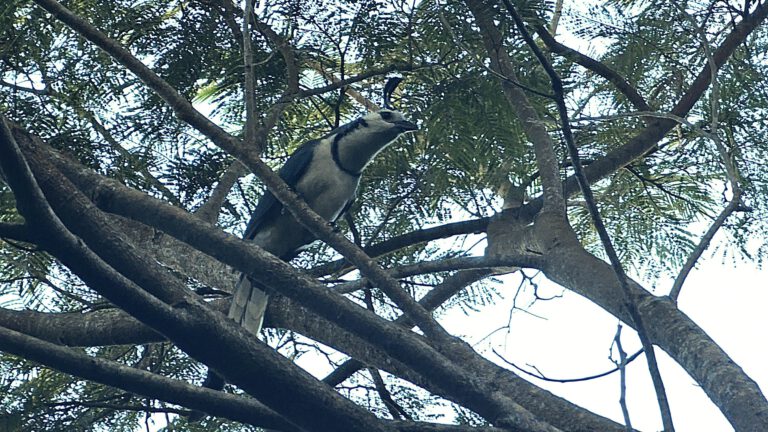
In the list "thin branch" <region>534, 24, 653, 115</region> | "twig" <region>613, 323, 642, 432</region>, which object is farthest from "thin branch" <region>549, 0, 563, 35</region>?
"twig" <region>613, 323, 642, 432</region>

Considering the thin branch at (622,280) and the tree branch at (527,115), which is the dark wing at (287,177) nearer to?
the tree branch at (527,115)

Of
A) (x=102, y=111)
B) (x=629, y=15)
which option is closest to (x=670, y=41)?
(x=629, y=15)

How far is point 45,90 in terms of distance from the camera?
3727 mm

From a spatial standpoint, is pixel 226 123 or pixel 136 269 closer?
pixel 136 269

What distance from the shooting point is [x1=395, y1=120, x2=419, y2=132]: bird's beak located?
379 cm

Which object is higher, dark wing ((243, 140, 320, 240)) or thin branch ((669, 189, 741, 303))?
dark wing ((243, 140, 320, 240))

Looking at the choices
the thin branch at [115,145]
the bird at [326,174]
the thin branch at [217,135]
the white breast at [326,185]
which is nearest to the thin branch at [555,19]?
the bird at [326,174]

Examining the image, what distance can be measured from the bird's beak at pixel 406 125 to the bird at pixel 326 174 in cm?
1

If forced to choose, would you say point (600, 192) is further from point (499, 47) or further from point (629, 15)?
point (499, 47)

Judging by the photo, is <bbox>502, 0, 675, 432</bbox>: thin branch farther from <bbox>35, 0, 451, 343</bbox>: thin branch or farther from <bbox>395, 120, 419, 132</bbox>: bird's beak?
<bbox>395, 120, 419, 132</bbox>: bird's beak

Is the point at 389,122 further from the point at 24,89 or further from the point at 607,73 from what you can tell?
the point at 24,89

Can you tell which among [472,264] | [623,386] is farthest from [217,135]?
[623,386]

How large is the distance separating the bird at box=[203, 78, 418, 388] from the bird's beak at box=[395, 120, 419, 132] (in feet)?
0.05

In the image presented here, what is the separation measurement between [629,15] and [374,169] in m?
1.24
